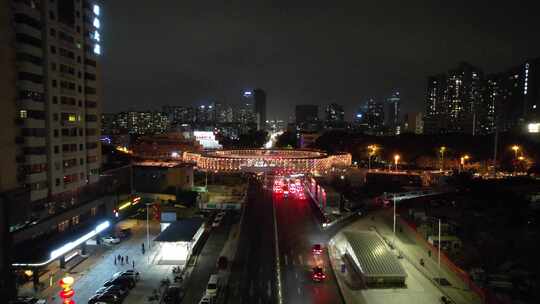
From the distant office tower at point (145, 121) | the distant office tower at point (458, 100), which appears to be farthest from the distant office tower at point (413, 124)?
the distant office tower at point (145, 121)

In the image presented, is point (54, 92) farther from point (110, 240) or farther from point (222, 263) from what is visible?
point (222, 263)

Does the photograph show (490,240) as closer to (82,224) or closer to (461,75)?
(82,224)

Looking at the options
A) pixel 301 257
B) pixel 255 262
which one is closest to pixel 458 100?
pixel 301 257

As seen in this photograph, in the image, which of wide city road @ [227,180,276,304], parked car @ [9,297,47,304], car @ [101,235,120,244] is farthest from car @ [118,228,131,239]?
parked car @ [9,297,47,304]

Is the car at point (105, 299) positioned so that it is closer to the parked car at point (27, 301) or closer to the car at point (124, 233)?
the parked car at point (27, 301)

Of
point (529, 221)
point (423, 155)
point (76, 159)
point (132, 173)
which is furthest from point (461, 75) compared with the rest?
point (76, 159)

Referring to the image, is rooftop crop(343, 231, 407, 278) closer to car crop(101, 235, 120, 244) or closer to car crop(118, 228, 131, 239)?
car crop(101, 235, 120, 244)
